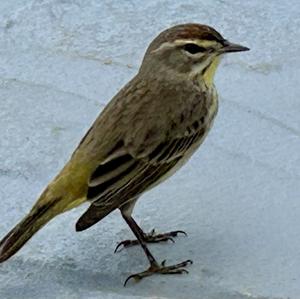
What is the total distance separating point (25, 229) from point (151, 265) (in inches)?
24.6

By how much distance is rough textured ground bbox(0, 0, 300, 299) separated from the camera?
6309 millimetres

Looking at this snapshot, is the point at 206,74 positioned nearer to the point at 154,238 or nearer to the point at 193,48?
the point at 193,48

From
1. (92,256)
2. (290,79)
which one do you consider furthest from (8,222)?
(290,79)

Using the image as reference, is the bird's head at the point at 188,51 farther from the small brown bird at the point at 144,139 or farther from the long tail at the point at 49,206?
the long tail at the point at 49,206

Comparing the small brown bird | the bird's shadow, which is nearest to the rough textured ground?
the bird's shadow

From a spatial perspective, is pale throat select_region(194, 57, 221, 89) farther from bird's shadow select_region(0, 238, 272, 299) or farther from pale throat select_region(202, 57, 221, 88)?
bird's shadow select_region(0, 238, 272, 299)

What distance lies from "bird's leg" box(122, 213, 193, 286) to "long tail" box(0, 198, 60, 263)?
42 cm

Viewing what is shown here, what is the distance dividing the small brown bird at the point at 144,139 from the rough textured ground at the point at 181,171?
0.55 ft

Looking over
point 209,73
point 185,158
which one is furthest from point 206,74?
point 185,158

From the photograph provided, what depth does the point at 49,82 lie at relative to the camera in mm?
7562

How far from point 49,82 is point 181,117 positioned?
121 cm

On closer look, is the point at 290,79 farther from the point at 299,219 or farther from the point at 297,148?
the point at 299,219

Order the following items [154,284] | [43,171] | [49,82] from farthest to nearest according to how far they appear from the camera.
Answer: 1. [49,82]
2. [43,171]
3. [154,284]

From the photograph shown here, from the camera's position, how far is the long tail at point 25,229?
608 centimetres
